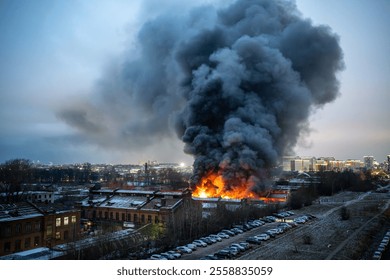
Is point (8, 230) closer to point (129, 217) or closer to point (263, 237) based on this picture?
point (129, 217)

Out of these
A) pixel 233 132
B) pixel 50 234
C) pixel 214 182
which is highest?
pixel 233 132

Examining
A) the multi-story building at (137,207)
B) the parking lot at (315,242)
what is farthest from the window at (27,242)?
the parking lot at (315,242)

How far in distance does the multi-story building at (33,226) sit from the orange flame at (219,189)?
24.1 ft

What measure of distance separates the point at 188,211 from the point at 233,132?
6.00 m

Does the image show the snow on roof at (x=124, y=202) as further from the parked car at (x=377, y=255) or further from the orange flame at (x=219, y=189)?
the parked car at (x=377, y=255)

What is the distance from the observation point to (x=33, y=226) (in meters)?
10.3

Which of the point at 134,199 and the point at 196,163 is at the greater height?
the point at 196,163

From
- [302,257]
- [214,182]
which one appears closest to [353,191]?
[214,182]

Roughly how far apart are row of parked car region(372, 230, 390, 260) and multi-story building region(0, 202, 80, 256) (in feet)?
23.1

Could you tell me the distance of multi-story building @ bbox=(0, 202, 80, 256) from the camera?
9.43 m

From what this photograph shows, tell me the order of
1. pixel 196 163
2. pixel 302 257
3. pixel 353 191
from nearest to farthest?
pixel 302 257, pixel 196 163, pixel 353 191

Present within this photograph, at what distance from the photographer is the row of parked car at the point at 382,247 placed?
26.0 feet

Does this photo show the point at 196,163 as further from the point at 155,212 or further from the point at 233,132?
the point at 155,212

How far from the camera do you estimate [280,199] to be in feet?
61.5
